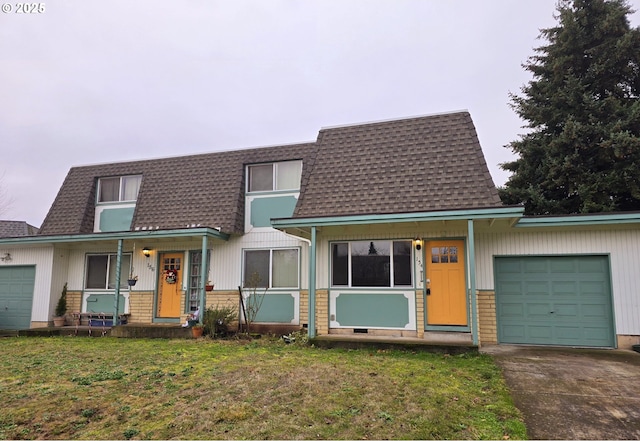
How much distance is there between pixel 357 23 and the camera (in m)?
14.3

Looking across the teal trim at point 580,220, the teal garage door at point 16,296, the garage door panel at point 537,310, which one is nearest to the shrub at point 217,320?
the teal garage door at point 16,296

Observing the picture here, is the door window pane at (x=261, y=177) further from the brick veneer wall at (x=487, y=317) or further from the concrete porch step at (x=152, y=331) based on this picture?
the brick veneer wall at (x=487, y=317)

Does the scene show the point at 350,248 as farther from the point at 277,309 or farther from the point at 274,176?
the point at 274,176

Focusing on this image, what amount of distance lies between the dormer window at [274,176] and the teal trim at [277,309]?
3141mm

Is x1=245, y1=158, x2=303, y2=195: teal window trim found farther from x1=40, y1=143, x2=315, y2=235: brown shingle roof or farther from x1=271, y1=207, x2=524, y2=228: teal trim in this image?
x1=271, y1=207, x2=524, y2=228: teal trim

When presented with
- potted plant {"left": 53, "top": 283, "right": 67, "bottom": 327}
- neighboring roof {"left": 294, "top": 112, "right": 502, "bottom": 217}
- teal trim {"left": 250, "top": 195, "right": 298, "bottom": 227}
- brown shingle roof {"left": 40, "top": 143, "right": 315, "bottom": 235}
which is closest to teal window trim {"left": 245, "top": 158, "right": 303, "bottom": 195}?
brown shingle roof {"left": 40, "top": 143, "right": 315, "bottom": 235}

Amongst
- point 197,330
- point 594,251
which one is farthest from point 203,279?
point 594,251

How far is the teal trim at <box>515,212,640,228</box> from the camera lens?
26.3 feet

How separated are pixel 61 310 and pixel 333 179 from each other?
31.6 feet

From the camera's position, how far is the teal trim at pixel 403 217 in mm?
7594

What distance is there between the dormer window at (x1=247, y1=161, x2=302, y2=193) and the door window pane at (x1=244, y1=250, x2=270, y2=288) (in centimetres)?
194

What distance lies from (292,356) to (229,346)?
209 cm

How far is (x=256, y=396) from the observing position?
4773 millimetres

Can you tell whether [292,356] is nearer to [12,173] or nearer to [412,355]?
[412,355]
